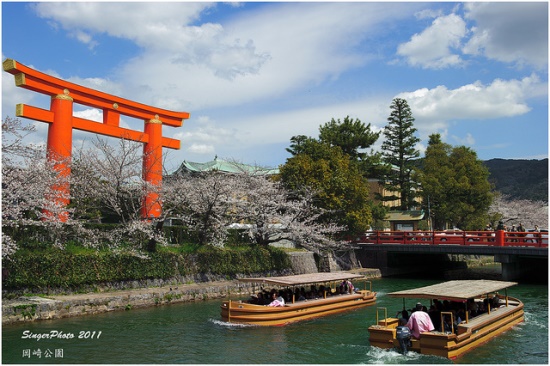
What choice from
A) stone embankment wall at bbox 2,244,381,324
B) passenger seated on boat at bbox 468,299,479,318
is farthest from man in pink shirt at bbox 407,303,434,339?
stone embankment wall at bbox 2,244,381,324

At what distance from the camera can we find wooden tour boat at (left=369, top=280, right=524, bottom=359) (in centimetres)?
1535

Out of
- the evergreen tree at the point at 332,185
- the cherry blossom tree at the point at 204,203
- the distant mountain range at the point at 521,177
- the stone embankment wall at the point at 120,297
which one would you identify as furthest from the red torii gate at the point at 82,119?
the distant mountain range at the point at 521,177

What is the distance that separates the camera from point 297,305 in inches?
862

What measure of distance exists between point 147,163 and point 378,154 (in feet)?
84.4

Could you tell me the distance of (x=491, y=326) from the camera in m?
18.1

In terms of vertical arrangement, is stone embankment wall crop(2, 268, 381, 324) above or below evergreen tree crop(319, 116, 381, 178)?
below

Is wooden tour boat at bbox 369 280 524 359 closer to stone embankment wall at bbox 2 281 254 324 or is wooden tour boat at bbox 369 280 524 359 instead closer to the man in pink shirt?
the man in pink shirt

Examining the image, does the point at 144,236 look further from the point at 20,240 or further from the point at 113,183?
the point at 20,240

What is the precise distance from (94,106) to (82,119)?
153 cm

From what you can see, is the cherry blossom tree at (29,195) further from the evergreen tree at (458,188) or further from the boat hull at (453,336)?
the evergreen tree at (458,188)

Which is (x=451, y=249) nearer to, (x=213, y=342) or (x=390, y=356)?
(x=390, y=356)

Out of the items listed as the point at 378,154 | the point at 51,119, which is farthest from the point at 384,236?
the point at 51,119

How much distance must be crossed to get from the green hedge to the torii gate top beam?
891 cm

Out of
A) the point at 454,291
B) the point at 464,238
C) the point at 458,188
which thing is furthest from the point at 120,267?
the point at 458,188
